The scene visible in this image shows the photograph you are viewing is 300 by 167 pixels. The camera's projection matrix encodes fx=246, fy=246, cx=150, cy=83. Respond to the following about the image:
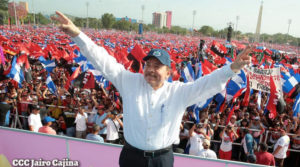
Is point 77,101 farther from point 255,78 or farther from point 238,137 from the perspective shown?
point 255,78

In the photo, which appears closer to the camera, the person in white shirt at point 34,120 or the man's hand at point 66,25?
the man's hand at point 66,25

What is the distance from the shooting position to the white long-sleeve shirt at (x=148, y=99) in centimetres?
171

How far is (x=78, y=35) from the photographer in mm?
1682

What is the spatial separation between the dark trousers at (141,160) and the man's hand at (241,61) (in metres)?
0.81

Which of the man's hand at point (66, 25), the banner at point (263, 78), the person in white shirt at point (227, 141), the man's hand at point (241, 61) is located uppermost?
the man's hand at point (66, 25)

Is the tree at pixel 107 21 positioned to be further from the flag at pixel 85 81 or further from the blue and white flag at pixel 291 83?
the blue and white flag at pixel 291 83

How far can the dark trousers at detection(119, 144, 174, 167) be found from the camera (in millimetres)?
1816

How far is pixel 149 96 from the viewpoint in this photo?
178cm

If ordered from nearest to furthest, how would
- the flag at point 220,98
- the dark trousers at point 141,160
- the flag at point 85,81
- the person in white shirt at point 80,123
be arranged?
1. the dark trousers at point 141,160
2. the person in white shirt at point 80,123
3. the flag at point 220,98
4. the flag at point 85,81

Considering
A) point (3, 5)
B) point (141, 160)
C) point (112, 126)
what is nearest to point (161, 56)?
point (141, 160)


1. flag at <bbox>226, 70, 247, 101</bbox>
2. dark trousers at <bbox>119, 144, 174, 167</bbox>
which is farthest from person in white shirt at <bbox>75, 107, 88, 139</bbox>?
dark trousers at <bbox>119, 144, 174, 167</bbox>

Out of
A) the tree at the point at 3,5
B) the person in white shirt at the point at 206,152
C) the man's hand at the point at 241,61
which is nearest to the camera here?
the man's hand at the point at 241,61

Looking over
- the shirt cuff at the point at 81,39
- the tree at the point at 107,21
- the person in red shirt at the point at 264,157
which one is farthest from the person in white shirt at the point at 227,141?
the tree at the point at 107,21

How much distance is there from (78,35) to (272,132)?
590 centimetres
